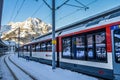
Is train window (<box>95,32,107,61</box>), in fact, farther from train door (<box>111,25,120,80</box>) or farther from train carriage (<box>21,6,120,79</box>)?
train door (<box>111,25,120,80</box>)

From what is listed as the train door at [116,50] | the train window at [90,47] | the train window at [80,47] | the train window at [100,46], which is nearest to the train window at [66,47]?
the train window at [80,47]

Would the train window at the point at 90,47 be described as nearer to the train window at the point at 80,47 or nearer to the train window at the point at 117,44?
the train window at the point at 80,47

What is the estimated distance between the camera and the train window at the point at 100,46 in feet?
36.6

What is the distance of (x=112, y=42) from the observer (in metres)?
10.3

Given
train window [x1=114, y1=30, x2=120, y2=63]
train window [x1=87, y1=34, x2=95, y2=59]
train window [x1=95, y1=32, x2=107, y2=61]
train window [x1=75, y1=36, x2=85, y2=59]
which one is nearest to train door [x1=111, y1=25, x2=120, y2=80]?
train window [x1=114, y1=30, x2=120, y2=63]

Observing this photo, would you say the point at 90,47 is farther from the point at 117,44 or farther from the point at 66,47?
the point at 66,47

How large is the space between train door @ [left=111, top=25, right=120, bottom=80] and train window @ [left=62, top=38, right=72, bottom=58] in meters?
5.51

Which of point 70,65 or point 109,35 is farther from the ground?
point 109,35

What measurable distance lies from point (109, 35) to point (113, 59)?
3.76 ft

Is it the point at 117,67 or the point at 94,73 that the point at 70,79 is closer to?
the point at 94,73

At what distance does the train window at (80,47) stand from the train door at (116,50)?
330 centimetres

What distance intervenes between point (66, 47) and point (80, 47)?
2.58m

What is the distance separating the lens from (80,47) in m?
13.8

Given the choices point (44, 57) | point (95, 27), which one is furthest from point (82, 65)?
point (44, 57)
